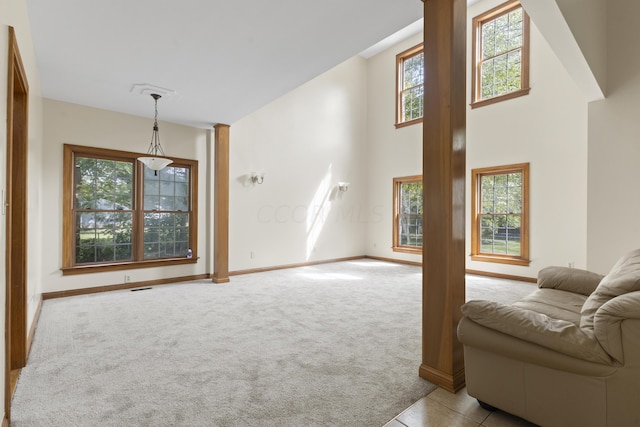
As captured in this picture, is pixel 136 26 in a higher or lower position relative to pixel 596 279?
higher

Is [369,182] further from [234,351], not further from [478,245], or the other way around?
[234,351]

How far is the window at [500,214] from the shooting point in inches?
216

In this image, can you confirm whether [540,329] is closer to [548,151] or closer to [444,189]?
[444,189]

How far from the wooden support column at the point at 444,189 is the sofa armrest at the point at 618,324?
0.75 m

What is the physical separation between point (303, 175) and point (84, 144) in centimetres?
383

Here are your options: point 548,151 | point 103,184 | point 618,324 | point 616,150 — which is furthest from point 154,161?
point 548,151

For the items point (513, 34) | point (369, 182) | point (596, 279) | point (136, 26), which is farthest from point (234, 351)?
point (513, 34)

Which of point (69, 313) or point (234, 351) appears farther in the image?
point (69, 313)

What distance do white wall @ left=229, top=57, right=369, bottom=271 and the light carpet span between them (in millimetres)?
2104

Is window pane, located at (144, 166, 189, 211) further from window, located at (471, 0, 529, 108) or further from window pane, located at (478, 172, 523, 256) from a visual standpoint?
window, located at (471, 0, 529, 108)

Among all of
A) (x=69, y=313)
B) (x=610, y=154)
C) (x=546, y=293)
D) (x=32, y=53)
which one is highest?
(x=32, y=53)

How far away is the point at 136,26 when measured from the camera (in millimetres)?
2740

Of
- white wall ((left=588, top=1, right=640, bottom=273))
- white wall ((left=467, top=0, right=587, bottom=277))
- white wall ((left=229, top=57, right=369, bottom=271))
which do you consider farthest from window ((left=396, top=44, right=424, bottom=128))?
white wall ((left=588, top=1, right=640, bottom=273))

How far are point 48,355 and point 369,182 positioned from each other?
680 centimetres
